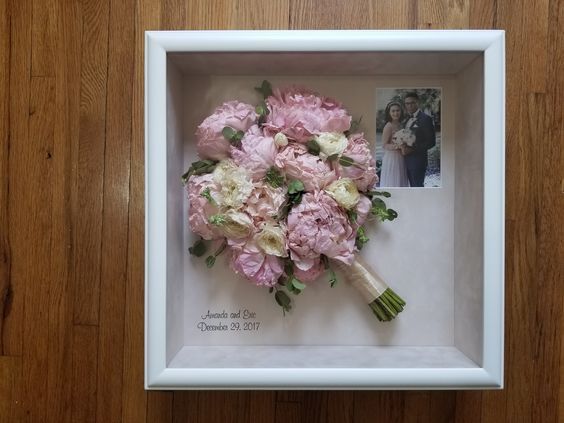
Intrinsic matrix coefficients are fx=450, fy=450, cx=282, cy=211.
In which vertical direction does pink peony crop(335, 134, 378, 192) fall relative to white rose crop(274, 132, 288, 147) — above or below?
below

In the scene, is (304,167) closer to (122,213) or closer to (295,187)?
(295,187)

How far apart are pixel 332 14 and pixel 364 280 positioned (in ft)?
2.08

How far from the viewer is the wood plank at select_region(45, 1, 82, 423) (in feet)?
3.62

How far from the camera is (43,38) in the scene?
111 cm

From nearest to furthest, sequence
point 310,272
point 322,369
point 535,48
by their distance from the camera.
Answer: point 322,369
point 310,272
point 535,48

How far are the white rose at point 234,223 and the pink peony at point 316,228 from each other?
9 cm

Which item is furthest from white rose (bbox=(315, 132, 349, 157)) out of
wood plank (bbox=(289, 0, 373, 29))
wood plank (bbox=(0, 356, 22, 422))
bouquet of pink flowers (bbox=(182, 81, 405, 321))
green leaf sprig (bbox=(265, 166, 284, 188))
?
wood plank (bbox=(0, 356, 22, 422))

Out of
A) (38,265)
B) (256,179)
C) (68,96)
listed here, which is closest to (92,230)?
(38,265)

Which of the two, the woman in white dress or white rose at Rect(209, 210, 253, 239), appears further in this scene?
the woman in white dress

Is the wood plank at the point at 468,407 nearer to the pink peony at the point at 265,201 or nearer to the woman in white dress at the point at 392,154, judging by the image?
the woman in white dress at the point at 392,154

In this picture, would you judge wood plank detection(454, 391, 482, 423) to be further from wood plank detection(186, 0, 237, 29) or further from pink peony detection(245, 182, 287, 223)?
wood plank detection(186, 0, 237, 29)

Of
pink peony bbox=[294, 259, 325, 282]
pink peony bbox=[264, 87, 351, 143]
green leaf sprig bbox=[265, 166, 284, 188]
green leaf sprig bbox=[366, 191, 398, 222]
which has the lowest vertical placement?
pink peony bbox=[294, 259, 325, 282]

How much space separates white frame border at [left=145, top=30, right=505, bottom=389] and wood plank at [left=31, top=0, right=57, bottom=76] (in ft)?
1.29

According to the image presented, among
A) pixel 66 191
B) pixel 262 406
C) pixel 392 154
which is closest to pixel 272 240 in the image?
pixel 392 154
